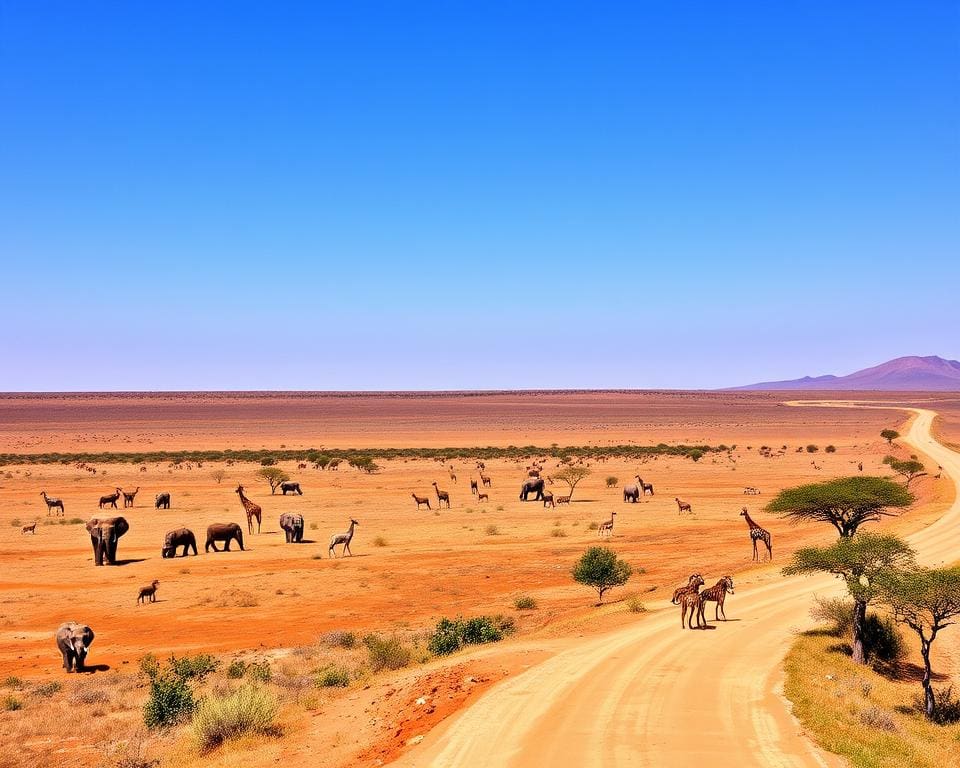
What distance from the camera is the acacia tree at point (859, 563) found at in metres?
A: 23.1

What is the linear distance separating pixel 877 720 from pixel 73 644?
65.7 feet

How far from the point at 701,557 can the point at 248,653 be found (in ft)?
73.3

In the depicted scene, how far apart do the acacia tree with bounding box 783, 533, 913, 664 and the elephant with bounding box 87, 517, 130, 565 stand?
29381 millimetres

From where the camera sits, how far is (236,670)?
2233 centimetres

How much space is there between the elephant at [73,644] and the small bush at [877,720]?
1948 cm

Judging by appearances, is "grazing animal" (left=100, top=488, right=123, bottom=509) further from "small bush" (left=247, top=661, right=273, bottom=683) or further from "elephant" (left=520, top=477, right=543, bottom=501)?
"small bush" (left=247, top=661, right=273, bottom=683)

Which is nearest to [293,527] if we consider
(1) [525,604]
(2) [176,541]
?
(2) [176,541]

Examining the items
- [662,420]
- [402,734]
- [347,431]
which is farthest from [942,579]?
[662,420]

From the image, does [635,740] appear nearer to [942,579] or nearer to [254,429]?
[942,579]

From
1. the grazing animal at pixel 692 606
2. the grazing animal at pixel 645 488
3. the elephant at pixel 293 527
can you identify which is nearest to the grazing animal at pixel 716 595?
the grazing animal at pixel 692 606

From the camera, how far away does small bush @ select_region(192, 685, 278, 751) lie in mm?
16672

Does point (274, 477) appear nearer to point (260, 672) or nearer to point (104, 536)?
point (104, 536)

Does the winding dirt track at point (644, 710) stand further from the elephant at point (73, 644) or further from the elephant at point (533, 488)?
the elephant at point (533, 488)

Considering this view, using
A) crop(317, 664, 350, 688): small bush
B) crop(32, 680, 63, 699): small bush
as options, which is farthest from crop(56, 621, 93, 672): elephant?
crop(317, 664, 350, 688): small bush
